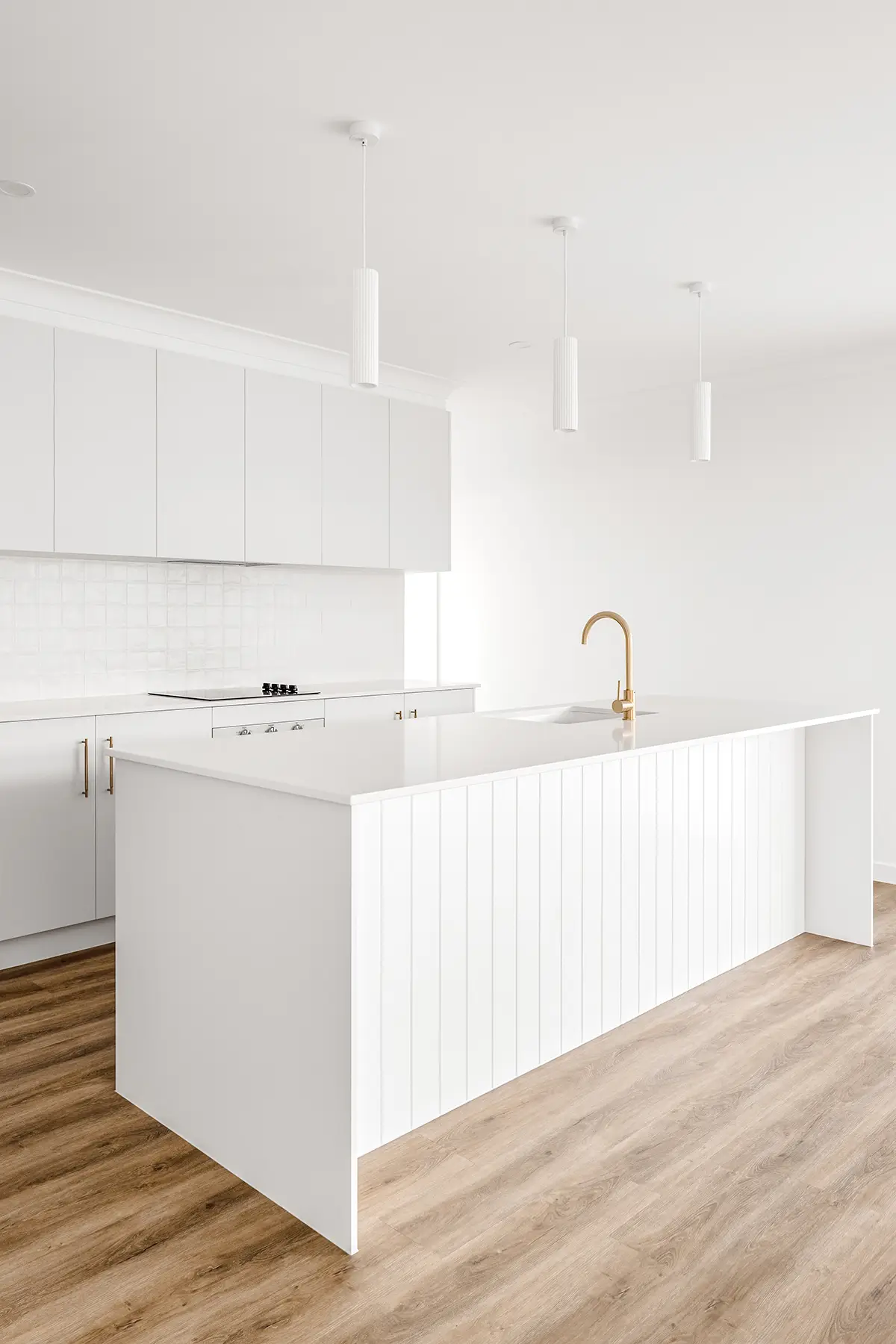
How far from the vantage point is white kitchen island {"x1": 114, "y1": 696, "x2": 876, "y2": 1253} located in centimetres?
195

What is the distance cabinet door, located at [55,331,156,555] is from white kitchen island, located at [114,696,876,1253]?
1.66 meters

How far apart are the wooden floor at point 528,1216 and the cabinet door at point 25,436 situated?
188cm

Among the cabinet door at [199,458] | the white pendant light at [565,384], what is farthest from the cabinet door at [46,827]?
the white pendant light at [565,384]

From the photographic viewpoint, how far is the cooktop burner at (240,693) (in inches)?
166

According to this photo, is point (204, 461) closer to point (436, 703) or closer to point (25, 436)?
point (25, 436)

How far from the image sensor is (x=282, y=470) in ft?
15.0

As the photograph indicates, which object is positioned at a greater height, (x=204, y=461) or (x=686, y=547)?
(x=204, y=461)

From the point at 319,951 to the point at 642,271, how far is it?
2830mm

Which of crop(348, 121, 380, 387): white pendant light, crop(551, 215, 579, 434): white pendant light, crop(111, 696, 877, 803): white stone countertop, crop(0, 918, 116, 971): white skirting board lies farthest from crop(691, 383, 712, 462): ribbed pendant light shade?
crop(0, 918, 116, 971): white skirting board

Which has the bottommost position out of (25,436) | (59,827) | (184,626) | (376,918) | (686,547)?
(59,827)

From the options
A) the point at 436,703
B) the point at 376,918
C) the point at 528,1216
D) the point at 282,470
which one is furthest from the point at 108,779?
the point at 528,1216

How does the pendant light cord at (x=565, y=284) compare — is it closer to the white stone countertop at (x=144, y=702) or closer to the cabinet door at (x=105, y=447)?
the cabinet door at (x=105, y=447)

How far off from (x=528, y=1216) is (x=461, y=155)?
2.64 meters

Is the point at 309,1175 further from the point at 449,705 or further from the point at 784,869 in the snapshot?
the point at 449,705
